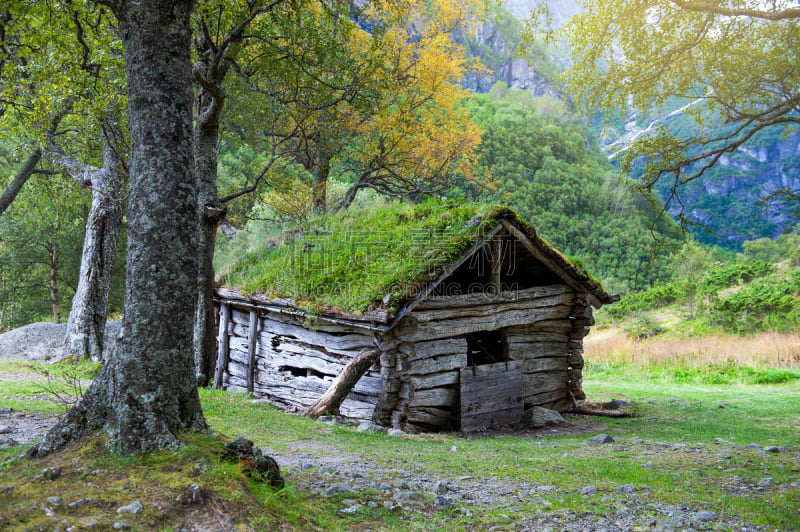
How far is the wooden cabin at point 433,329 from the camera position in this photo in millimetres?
8312

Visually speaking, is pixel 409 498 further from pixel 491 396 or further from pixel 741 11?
pixel 741 11

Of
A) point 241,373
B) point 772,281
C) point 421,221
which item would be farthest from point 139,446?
point 772,281

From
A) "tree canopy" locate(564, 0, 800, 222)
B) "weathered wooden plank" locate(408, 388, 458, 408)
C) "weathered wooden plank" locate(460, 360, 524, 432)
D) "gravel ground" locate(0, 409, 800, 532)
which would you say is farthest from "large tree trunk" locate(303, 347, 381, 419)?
"tree canopy" locate(564, 0, 800, 222)

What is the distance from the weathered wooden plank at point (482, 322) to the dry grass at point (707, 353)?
920 cm

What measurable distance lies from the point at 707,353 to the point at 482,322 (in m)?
12.1

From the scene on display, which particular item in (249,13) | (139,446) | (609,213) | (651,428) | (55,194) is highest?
(609,213)

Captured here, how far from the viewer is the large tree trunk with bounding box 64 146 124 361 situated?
1330 cm

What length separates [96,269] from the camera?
44.4 feet

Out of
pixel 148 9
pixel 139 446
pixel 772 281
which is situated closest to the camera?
pixel 139 446

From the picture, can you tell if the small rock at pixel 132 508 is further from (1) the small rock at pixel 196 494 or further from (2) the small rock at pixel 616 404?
(2) the small rock at pixel 616 404

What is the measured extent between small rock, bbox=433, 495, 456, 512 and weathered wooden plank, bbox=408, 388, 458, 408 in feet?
12.7

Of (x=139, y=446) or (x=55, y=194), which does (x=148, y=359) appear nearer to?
(x=139, y=446)

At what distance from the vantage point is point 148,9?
398 centimetres

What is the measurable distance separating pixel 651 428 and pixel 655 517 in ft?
17.6
